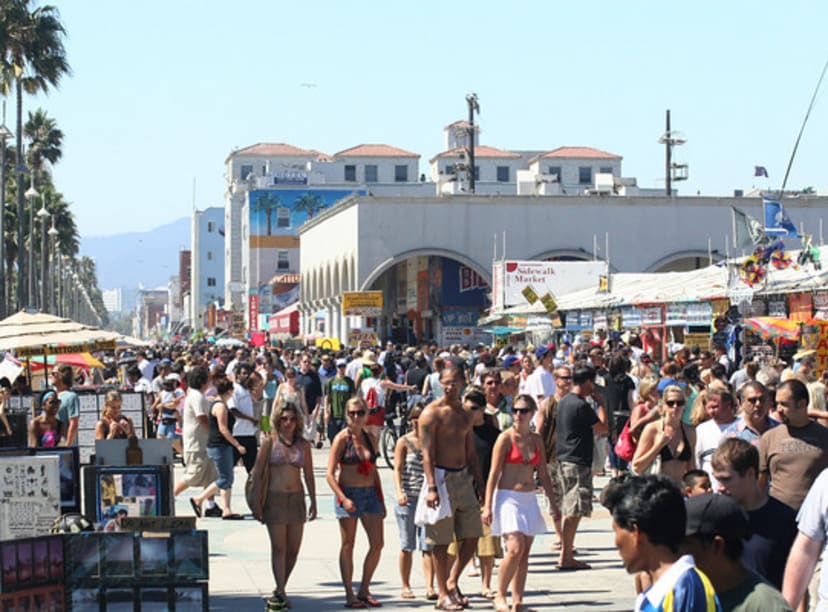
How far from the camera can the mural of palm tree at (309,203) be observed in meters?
114

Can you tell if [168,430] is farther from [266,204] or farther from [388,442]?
[266,204]

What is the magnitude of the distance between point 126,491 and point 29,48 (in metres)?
41.5

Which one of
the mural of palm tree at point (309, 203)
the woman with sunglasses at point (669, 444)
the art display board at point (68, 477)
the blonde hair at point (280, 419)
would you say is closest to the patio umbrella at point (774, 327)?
the woman with sunglasses at point (669, 444)

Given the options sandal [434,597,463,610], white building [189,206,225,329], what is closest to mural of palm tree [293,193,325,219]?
white building [189,206,225,329]

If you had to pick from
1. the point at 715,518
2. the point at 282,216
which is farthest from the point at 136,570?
the point at 282,216

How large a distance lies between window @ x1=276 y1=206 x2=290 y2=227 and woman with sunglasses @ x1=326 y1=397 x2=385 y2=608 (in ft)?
342

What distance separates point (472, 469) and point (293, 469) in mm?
1373

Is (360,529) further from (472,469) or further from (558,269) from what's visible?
(558,269)

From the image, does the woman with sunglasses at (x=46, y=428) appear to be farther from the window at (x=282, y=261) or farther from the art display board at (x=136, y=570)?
the window at (x=282, y=261)

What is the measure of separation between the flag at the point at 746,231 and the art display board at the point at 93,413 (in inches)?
588

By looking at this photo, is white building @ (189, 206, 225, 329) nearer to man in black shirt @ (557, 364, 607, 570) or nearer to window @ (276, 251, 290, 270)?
window @ (276, 251, 290, 270)

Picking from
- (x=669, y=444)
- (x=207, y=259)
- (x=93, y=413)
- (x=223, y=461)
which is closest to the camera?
(x=669, y=444)

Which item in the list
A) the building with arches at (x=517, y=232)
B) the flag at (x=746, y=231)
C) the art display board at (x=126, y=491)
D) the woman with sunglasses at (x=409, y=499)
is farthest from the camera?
→ the building with arches at (x=517, y=232)

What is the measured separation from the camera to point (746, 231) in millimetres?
29766
